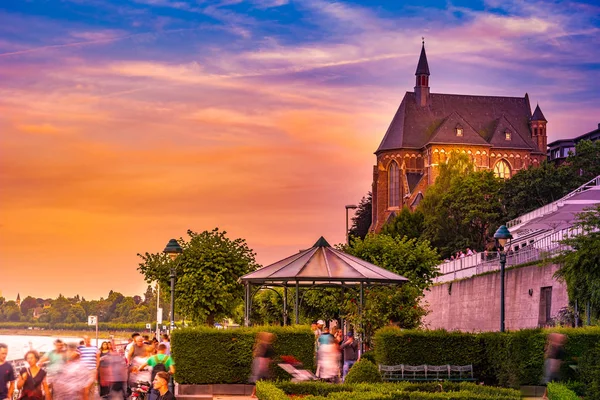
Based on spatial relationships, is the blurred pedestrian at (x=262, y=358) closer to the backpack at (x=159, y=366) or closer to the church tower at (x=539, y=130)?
the backpack at (x=159, y=366)

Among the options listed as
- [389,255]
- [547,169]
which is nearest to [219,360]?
[389,255]

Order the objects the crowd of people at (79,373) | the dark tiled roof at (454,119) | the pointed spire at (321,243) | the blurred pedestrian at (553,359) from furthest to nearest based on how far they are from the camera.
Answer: the dark tiled roof at (454,119)
the pointed spire at (321,243)
the blurred pedestrian at (553,359)
the crowd of people at (79,373)

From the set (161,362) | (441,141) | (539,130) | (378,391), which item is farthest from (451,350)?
(539,130)

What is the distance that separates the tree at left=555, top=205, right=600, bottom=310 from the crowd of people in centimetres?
2154

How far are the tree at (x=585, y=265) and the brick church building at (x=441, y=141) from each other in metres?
95.9

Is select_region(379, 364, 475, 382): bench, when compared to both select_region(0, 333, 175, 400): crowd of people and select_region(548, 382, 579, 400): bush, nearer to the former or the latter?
select_region(548, 382, 579, 400): bush

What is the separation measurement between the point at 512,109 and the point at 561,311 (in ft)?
361

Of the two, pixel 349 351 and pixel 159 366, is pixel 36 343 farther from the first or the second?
pixel 159 366

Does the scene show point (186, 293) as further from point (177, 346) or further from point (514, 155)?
point (514, 155)

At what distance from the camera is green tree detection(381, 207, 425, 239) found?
367ft

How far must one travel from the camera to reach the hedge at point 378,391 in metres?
21.9

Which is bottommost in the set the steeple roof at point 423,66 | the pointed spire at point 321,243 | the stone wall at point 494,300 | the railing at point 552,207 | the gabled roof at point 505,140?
the stone wall at point 494,300

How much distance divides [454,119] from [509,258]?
88.7 meters

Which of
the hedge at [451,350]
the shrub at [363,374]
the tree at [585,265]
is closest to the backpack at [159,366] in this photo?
the shrub at [363,374]
